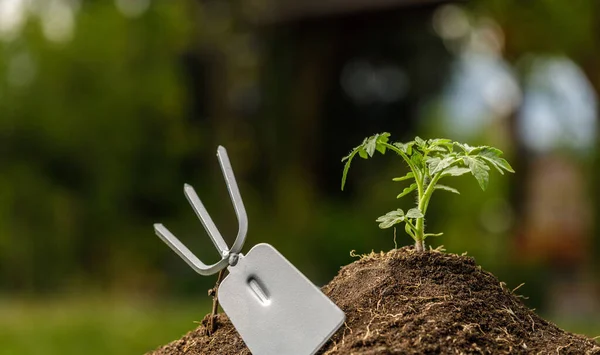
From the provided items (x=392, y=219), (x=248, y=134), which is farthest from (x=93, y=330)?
(x=248, y=134)

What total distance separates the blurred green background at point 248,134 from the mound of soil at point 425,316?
673 centimetres

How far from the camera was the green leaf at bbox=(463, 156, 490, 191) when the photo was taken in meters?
1.48

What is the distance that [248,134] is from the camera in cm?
1170

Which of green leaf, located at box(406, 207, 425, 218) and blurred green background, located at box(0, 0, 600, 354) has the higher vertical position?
blurred green background, located at box(0, 0, 600, 354)

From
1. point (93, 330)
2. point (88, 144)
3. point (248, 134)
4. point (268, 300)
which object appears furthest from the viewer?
point (248, 134)

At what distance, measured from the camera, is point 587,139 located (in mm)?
9344

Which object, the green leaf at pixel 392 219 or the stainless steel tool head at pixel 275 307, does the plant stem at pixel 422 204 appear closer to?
the green leaf at pixel 392 219

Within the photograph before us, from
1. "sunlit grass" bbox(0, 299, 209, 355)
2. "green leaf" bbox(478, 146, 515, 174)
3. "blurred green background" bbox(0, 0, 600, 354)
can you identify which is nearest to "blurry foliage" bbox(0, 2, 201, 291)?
"blurred green background" bbox(0, 0, 600, 354)

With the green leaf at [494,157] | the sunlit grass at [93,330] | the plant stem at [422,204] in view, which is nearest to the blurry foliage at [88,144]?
the sunlit grass at [93,330]

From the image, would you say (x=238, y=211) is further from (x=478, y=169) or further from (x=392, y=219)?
(x=478, y=169)

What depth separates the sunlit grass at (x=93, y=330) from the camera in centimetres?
540

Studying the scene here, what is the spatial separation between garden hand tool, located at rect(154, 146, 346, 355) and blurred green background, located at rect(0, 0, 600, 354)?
6923 millimetres

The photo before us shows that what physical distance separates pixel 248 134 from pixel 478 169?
1028 centimetres

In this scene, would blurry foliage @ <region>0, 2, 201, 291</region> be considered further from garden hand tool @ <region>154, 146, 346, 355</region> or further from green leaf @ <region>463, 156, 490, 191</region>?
green leaf @ <region>463, 156, 490, 191</region>
